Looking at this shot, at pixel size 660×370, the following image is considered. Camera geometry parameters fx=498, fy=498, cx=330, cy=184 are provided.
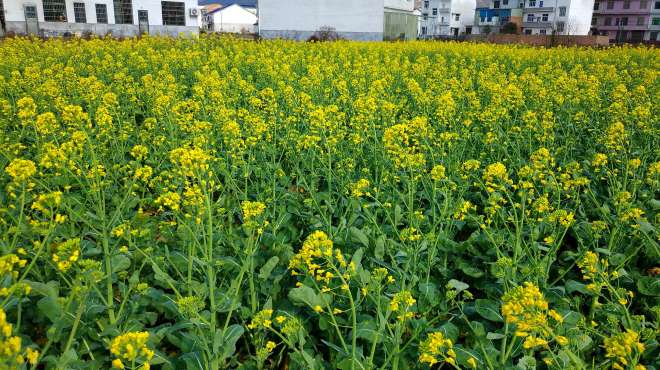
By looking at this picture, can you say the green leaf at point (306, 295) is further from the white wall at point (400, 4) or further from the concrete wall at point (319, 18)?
the white wall at point (400, 4)

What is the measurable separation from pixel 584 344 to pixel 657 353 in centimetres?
47

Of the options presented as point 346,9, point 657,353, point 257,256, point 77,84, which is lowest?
point 657,353

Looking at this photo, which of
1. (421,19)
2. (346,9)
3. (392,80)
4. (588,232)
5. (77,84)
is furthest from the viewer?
(421,19)

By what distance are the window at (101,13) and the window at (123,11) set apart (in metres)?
0.71

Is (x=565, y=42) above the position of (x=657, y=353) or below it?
above

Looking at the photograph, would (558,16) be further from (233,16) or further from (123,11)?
(123,11)

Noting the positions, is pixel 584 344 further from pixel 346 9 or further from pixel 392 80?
pixel 346 9

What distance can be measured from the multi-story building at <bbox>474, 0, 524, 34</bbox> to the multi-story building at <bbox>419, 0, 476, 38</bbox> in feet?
5.25

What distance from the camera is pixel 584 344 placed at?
94.0 inches

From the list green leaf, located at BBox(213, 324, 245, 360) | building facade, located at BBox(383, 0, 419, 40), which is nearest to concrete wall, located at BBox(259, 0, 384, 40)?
building facade, located at BBox(383, 0, 419, 40)

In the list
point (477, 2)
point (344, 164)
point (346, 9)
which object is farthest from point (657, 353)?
point (477, 2)

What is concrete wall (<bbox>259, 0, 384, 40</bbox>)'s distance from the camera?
3391cm

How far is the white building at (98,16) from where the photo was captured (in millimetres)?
32594

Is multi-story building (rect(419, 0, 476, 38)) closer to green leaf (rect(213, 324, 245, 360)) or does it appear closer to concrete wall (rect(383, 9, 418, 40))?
concrete wall (rect(383, 9, 418, 40))
